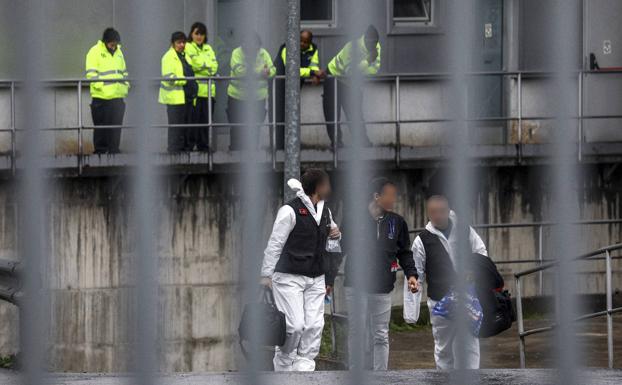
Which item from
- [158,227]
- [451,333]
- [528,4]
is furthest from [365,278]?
[528,4]

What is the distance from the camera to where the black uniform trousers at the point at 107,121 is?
221 centimetres

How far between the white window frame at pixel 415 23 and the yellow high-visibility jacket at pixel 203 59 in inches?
10.0

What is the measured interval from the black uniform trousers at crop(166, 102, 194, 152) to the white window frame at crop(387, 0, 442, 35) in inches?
12.5

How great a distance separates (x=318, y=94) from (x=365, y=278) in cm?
28

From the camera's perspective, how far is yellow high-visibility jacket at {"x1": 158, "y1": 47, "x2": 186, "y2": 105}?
2.31 m

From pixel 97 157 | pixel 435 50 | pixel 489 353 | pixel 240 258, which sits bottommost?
pixel 489 353

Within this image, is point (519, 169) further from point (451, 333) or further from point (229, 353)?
point (229, 353)

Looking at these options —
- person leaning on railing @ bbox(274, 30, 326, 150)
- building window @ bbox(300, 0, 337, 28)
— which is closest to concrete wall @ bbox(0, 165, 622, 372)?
person leaning on railing @ bbox(274, 30, 326, 150)

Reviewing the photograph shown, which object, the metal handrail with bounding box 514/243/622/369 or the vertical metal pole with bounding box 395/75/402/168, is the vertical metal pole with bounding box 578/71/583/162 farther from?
the vertical metal pole with bounding box 395/75/402/168

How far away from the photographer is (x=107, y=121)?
88.0 inches

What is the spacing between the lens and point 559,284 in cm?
243

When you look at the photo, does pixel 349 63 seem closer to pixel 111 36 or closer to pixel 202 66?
pixel 202 66

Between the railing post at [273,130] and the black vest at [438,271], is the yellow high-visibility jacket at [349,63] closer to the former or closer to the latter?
the railing post at [273,130]

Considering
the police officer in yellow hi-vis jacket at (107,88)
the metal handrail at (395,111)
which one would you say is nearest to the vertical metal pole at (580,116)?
the metal handrail at (395,111)
